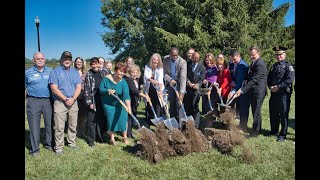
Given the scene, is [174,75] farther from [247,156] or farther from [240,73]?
[247,156]

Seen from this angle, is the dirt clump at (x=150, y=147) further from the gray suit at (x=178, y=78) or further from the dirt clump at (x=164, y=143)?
the gray suit at (x=178, y=78)

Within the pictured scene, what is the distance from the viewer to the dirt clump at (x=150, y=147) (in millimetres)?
5416

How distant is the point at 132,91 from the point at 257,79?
2.73 m

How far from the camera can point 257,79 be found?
689 centimetres

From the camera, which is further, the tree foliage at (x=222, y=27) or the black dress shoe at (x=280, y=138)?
the tree foliage at (x=222, y=27)

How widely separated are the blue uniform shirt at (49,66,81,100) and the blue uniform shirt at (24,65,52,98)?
0.44 ft

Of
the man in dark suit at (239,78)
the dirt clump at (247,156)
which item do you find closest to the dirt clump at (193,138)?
the dirt clump at (247,156)

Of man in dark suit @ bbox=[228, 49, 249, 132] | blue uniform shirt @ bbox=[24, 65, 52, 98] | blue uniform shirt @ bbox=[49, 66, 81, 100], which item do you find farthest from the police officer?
blue uniform shirt @ bbox=[24, 65, 52, 98]

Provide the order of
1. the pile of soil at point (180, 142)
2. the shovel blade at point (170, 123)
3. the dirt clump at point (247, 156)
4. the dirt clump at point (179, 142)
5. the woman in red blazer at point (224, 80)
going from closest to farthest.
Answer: the dirt clump at point (247, 156) < the pile of soil at point (180, 142) < the dirt clump at point (179, 142) < the shovel blade at point (170, 123) < the woman in red blazer at point (224, 80)

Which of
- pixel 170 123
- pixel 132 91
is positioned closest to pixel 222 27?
pixel 132 91

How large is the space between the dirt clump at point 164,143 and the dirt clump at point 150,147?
7cm

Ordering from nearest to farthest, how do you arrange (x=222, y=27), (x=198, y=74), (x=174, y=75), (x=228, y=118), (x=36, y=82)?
(x=36, y=82)
(x=228, y=118)
(x=174, y=75)
(x=198, y=74)
(x=222, y=27)

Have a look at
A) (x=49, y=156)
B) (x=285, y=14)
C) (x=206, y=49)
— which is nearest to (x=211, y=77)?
(x=49, y=156)
